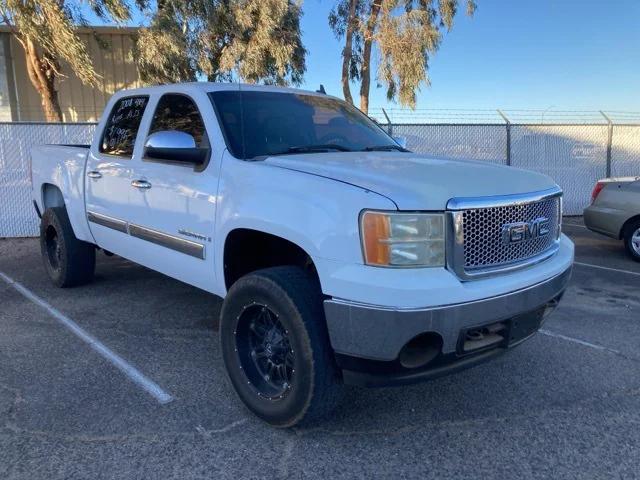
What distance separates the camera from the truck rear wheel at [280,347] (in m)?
2.88

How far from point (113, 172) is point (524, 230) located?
3410mm

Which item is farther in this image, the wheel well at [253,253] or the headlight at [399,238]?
the wheel well at [253,253]

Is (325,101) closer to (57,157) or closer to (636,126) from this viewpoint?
(57,157)

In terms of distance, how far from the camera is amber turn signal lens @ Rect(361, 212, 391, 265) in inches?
106

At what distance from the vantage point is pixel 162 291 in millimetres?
6207

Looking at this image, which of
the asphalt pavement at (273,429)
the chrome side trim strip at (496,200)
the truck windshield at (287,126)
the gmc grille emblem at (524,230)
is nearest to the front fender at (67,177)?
the asphalt pavement at (273,429)

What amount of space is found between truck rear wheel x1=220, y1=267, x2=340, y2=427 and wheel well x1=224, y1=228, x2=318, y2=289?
32 centimetres

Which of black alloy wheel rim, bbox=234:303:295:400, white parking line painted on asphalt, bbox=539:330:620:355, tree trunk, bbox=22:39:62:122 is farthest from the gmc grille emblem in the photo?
tree trunk, bbox=22:39:62:122

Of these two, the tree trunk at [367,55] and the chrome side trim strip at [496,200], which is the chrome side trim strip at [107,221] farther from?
the tree trunk at [367,55]

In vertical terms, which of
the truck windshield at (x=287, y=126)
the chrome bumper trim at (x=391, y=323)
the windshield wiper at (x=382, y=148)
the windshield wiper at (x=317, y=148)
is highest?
the truck windshield at (x=287, y=126)

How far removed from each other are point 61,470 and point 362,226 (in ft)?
6.36

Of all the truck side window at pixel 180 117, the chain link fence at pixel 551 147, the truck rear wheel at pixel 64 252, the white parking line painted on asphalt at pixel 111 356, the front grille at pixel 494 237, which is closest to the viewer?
the front grille at pixel 494 237

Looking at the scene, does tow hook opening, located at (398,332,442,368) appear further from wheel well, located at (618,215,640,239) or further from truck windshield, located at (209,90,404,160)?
wheel well, located at (618,215,640,239)

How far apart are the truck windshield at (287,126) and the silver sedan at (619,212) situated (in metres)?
5.13
